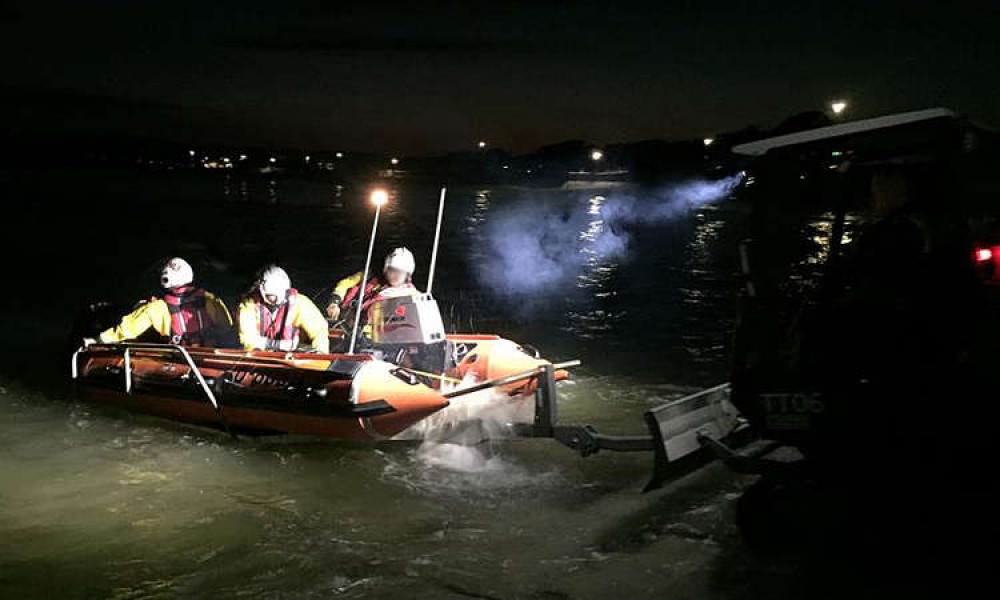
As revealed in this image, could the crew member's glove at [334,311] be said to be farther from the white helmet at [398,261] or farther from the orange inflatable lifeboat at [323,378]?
the white helmet at [398,261]

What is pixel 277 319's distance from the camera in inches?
363

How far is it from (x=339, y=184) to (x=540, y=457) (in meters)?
125

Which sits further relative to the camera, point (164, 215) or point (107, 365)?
point (164, 215)

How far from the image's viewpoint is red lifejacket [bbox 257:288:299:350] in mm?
9156

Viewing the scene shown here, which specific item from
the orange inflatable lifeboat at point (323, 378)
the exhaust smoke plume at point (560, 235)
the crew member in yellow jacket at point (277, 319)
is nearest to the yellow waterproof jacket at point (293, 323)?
the crew member in yellow jacket at point (277, 319)

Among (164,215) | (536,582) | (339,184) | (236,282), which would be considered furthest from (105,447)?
(339,184)

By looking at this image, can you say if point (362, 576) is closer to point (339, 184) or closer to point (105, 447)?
point (105, 447)

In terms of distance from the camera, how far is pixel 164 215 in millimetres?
56156

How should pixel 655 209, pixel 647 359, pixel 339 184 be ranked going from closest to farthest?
1. pixel 647 359
2. pixel 655 209
3. pixel 339 184

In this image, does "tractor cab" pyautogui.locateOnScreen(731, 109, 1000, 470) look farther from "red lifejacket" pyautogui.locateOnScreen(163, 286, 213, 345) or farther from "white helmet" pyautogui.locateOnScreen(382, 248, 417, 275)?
"red lifejacket" pyautogui.locateOnScreen(163, 286, 213, 345)

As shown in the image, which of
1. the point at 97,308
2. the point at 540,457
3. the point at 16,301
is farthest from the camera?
the point at 16,301

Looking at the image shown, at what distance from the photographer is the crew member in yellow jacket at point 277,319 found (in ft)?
30.0

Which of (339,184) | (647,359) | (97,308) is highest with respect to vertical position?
(339,184)

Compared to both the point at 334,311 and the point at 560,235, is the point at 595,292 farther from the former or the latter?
the point at 560,235
